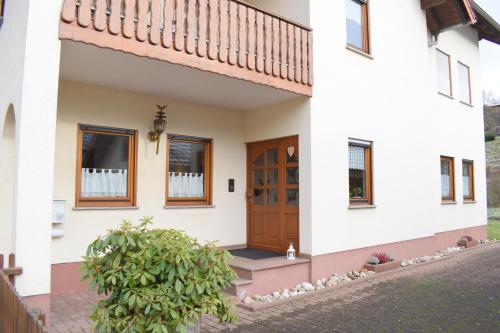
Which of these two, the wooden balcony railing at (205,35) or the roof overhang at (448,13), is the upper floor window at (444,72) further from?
the wooden balcony railing at (205,35)

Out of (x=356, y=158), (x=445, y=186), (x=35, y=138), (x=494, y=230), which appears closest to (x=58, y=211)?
(x=35, y=138)

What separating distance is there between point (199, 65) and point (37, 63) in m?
2.04

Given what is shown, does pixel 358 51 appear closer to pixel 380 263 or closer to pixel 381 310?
pixel 380 263

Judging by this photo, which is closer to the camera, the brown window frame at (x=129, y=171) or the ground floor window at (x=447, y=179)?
the brown window frame at (x=129, y=171)

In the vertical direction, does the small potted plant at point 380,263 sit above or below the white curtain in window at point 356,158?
below

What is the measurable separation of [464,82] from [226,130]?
8.98 metres

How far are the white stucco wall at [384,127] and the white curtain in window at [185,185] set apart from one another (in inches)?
91.7

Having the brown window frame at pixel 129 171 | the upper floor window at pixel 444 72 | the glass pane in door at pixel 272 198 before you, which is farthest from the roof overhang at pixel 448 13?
the brown window frame at pixel 129 171

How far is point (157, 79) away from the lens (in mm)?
6152

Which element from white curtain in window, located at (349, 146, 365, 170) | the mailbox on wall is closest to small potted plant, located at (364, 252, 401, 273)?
white curtain in window, located at (349, 146, 365, 170)

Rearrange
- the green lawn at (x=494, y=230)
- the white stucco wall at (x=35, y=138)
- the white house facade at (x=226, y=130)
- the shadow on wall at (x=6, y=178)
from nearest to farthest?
the white stucco wall at (x=35, y=138) → the white house facade at (x=226, y=130) → the shadow on wall at (x=6, y=178) → the green lawn at (x=494, y=230)

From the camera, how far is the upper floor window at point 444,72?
37.8ft

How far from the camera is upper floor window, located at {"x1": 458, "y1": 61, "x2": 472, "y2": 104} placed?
12.5 metres

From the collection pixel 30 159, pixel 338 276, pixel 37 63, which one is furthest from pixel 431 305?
pixel 37 63
